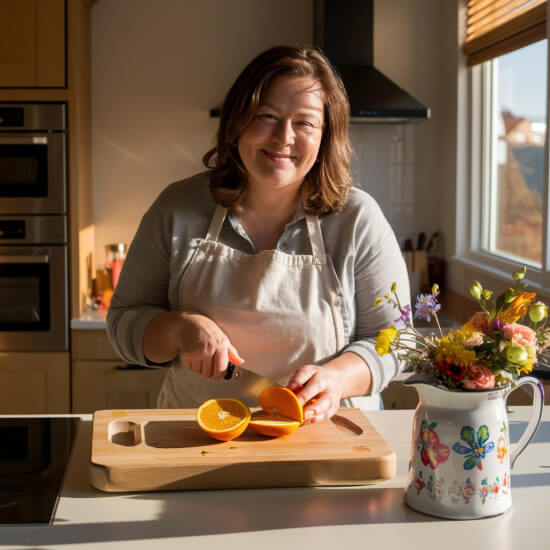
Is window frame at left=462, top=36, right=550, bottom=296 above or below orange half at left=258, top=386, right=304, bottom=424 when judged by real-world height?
above

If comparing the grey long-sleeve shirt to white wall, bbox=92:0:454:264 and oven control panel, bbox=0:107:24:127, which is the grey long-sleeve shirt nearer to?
oven control panel, bbox=0:107:24:127

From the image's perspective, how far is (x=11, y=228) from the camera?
3.02m

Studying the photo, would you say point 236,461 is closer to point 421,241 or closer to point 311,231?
point 311,231

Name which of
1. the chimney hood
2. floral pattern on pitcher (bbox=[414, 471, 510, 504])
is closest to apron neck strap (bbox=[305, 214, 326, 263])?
floral pattern on pitcher (bbox=[414, 471, 510, 504])

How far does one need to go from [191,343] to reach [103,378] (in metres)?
1.71

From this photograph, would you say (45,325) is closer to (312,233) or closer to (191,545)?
(312,233)

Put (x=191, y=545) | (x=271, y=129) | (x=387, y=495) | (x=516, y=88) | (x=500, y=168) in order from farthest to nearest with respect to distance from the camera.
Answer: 1. (x=500, y=168)
2. (x=516, y=88)
3. (x=271, y=129)
4. (x=387, y=495)
5. (x=191, y=545)

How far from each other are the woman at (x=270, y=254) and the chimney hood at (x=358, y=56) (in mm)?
1500

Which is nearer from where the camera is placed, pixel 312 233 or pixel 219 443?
pixel 219 443

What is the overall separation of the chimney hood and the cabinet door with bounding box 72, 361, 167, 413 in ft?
4.15

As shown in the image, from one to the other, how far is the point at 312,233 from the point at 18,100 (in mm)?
1837

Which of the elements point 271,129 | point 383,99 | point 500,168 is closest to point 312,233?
point 271,129

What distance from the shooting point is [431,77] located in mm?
3486

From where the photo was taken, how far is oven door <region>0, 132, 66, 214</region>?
300cm
